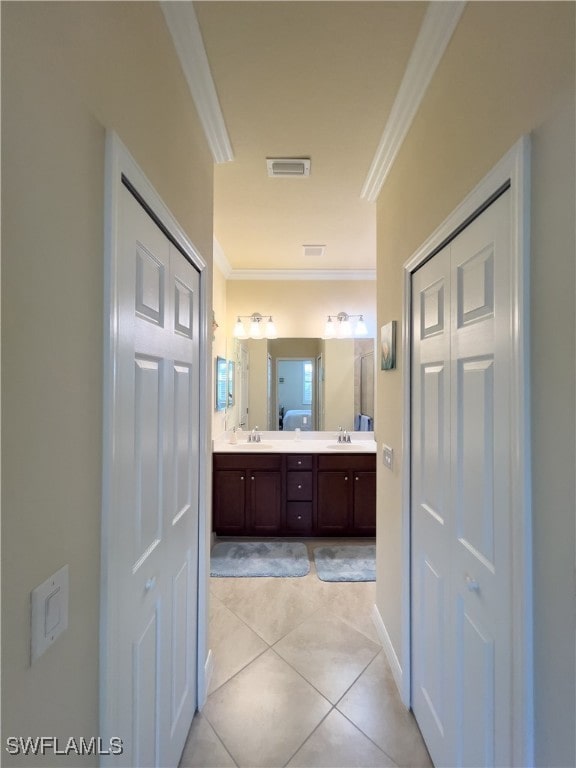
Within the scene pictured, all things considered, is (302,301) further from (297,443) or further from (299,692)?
(299,692)

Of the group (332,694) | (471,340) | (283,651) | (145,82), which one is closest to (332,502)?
(283,651)

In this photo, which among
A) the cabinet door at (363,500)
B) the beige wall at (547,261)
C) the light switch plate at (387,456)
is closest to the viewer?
the beige wall at (547,261)

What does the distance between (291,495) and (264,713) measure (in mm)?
1764

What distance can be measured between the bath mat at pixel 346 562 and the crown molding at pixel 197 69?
2.98 m

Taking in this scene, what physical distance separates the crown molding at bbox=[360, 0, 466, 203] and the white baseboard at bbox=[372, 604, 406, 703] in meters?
2.60

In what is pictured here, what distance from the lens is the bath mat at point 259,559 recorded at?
2.69m

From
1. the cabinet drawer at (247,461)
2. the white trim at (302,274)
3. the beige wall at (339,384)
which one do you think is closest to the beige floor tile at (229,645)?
the cabinet drawer at (247,461)

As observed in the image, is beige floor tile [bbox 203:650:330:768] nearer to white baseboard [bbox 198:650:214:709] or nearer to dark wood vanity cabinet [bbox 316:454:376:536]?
white baseboard [bbox 198:650:214:709]

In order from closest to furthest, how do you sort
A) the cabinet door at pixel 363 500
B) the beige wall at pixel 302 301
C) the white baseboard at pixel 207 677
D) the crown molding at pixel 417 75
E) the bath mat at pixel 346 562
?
the crown molding at pixel 417 75 < the white baseboard at pixel 207 677 < the bath mat at pixel 346 562 < the cabinet door at pixel 363 500 < the beige wall at pixel 302 301

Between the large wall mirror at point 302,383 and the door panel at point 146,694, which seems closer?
the door panel at point 146,694

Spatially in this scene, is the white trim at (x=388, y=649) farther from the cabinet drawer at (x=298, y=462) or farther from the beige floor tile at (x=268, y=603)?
the cabinet drawer at (x=298, y=462)

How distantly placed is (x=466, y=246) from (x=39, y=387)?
1.21 metres

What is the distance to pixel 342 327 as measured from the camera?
3752mm

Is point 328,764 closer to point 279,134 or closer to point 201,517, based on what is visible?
point 201,517
